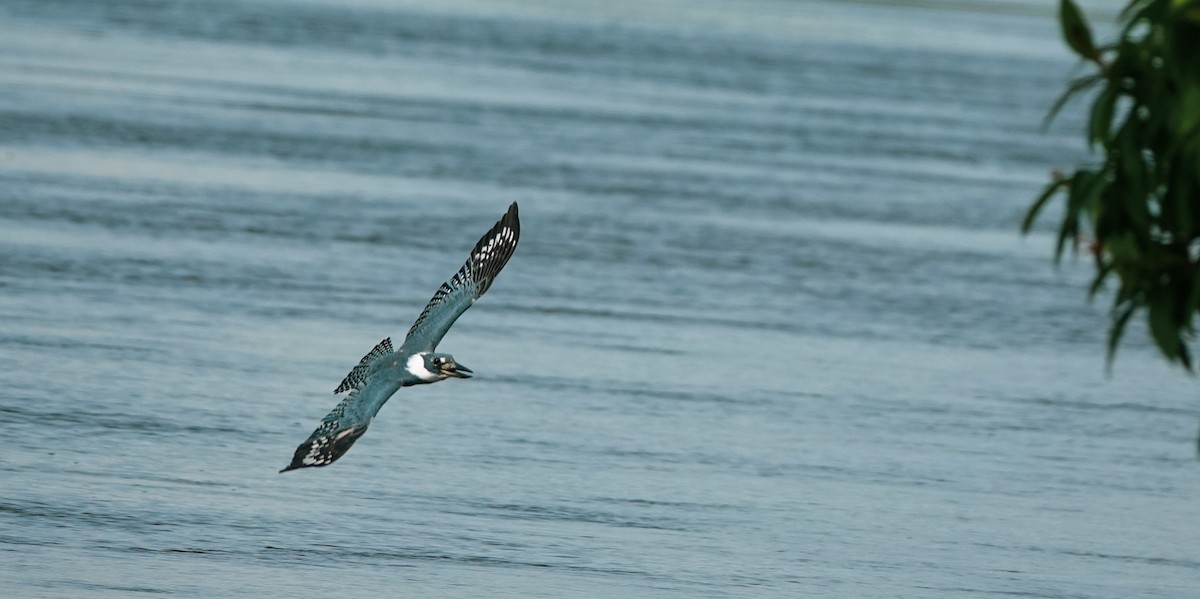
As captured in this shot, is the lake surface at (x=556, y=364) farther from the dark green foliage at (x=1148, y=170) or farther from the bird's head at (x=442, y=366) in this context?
the dark green foliage at (x=1148, y=170)

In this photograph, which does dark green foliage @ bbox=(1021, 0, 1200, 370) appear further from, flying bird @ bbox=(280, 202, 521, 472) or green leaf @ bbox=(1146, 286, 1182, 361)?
flying bird @ bbox=(280, 202, 521, 472)

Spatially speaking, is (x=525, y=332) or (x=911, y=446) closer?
(x=911, y=446)

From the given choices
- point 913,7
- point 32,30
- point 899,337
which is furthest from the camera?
point 913,7

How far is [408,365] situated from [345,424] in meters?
0.43

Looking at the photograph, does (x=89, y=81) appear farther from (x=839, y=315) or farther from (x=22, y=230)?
(x=839, y=315)

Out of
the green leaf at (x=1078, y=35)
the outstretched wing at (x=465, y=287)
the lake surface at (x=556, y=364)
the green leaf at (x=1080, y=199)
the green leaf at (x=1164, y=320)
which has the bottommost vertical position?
the lake surface at (x=556, y=364)

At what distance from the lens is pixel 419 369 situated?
625 cm

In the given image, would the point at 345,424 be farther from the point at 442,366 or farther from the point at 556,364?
the point at 556,364

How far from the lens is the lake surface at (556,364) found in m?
7.34

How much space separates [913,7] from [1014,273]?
184ft

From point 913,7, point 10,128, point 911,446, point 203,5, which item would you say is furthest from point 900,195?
point 913,7

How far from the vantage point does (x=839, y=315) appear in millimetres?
12664

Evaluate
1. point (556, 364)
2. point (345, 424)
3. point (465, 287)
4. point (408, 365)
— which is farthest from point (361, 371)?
point (556, 364)

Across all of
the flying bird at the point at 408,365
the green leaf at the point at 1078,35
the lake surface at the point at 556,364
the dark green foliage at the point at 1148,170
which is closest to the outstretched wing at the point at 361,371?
the flying bird at the point at 408,365
